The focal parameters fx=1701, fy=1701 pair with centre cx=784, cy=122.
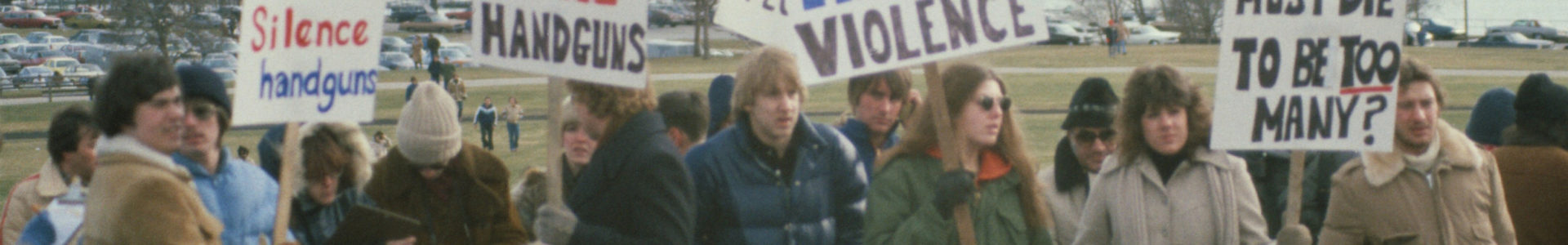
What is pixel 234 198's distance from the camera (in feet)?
14.8

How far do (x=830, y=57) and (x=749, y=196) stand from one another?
1.58ft

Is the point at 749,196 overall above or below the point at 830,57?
below

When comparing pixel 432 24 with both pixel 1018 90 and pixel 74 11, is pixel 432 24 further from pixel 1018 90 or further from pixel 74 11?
pixel 1018 90

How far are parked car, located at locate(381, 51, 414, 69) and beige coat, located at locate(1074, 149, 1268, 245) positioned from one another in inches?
1759

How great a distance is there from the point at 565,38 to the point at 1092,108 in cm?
200

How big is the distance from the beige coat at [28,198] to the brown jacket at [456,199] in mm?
1150

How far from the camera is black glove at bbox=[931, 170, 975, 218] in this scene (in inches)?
175

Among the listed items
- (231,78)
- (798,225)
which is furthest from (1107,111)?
(231,78)

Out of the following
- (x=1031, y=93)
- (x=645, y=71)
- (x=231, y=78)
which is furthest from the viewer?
(x=231, y=78)

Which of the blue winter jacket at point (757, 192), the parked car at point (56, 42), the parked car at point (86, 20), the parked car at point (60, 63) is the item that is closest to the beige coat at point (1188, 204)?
the blue winter jacket at point (757, 192)

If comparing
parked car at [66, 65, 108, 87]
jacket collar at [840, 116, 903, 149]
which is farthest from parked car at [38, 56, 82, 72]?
jacket collar at [840, 116, 903, 149]

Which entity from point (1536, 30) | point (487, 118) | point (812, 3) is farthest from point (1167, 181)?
point (1536, 30)

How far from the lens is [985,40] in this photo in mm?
4738

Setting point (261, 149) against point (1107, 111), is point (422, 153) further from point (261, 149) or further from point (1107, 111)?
point (1107, 111)
